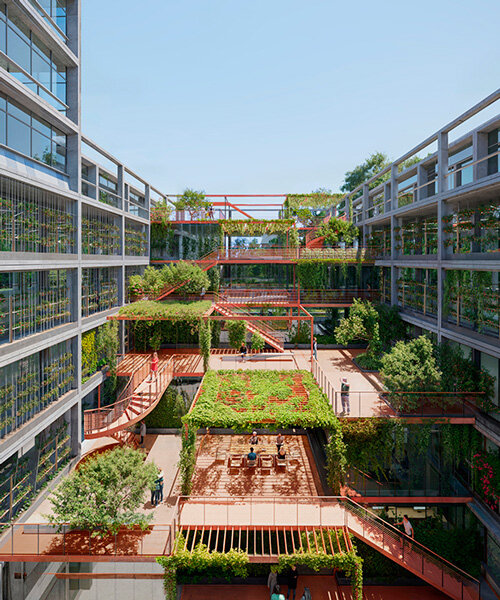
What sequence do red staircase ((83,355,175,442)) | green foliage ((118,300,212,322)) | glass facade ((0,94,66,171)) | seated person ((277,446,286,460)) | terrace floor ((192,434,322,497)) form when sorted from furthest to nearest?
green foliage ((118,300,212,322)) < red staircase ((83,355,175,442)) < seated person ((277,446,286,460)) < terrace floor ((192,434,322,497)) < glass facade ((0,94,66,171))

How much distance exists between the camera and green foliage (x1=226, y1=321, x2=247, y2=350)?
26.1 m

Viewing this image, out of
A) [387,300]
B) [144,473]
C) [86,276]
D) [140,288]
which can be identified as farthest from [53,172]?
[387,300]

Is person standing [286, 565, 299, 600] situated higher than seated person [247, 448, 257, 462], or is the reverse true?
seated person [247, 448, 257, 462]

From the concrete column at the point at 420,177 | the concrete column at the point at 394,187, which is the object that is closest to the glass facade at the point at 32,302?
the concrete column at the point at 420,177

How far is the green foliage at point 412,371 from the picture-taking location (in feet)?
53.3

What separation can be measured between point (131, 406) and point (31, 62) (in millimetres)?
15716

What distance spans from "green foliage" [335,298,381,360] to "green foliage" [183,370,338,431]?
6215mm

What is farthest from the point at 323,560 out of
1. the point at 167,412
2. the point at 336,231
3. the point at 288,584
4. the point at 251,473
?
the point at 336,231

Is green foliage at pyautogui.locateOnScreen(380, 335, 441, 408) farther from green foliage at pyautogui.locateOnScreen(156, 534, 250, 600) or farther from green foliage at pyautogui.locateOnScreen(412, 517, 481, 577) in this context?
green foliage at pyautogui.locateOnScreen(156, 534, 250, 600)

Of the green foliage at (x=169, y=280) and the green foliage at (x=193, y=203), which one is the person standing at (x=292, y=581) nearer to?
the green foliage at (x=169, y=280)

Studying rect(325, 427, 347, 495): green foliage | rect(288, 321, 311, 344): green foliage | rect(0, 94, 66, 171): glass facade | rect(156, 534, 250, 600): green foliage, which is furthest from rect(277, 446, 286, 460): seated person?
rect(0, 94, 66, 171): glass facade

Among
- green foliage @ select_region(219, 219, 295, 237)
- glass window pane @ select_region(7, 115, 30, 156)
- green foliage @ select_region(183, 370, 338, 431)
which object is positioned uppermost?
glass window pane @ select_region(7, 115, 30, 156)

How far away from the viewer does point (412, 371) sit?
16.4m

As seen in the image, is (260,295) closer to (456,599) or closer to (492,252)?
(492,252)
